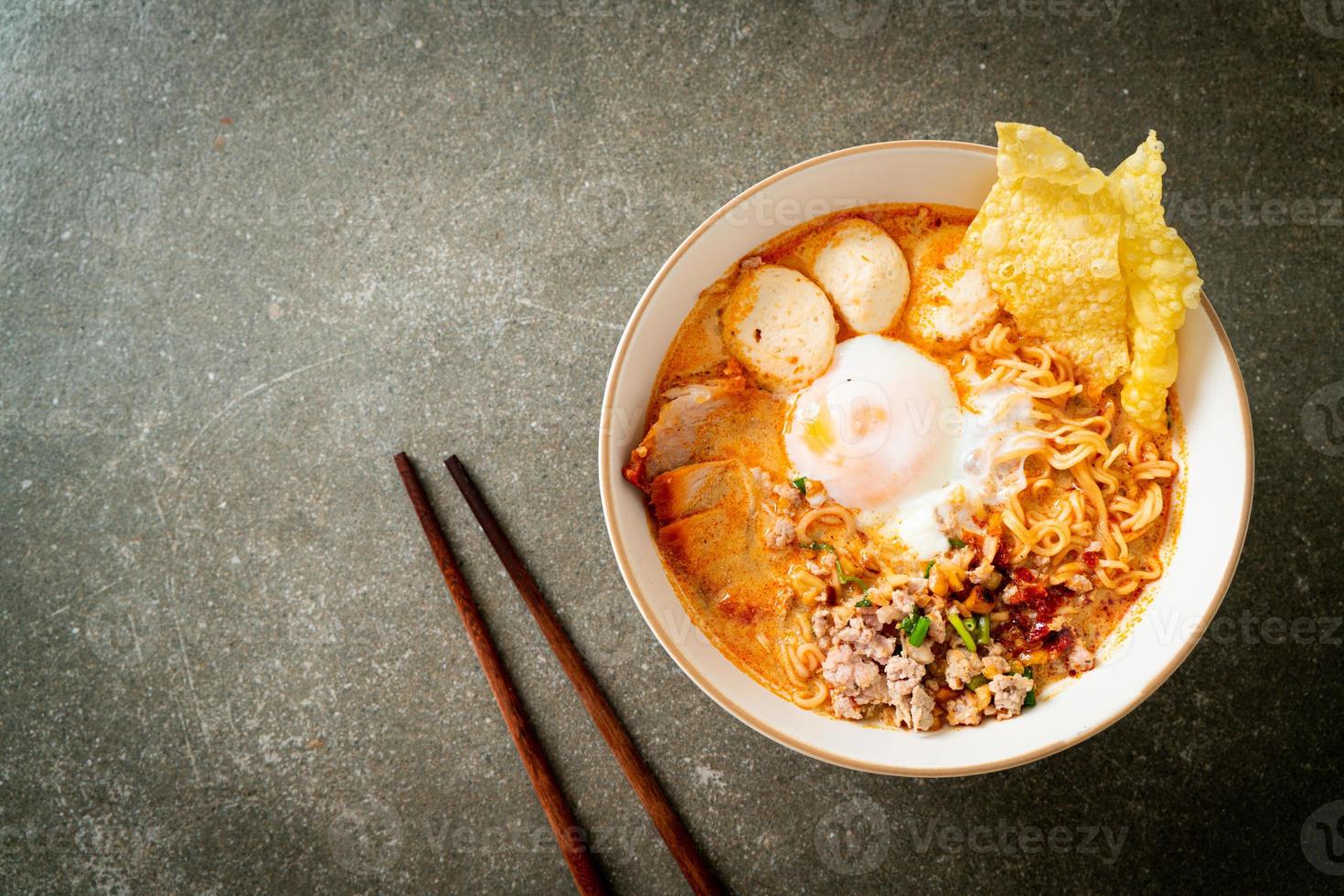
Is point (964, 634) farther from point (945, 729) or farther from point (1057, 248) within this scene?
point (1057, 248)

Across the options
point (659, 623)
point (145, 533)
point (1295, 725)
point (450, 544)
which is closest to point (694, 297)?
point (659, 623)

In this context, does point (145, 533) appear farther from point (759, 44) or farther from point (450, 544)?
point (759, 44)

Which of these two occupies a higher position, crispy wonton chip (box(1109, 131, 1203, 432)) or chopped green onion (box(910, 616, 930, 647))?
crispy wonton chip (box(1109, 131, 1203, 432))

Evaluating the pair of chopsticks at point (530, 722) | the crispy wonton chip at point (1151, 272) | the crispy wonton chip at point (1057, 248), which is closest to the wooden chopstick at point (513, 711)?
the pair of chopsticks at point (530, 722)

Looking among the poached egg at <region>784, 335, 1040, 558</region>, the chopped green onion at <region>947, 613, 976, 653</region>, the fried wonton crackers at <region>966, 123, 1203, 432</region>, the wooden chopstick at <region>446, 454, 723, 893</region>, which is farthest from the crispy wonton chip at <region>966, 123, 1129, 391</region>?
the wooden chopstick at <region>446, 454, 723, 893</region>

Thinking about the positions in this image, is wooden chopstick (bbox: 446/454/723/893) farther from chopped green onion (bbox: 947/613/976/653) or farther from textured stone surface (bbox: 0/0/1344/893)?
chopped green onion (bbox: 947/613/976/653)

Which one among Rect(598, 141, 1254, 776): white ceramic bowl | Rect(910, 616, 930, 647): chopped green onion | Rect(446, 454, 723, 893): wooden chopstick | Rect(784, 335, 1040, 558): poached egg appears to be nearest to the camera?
Rect(598, 141, 1254, 776): white ceramic bowl
